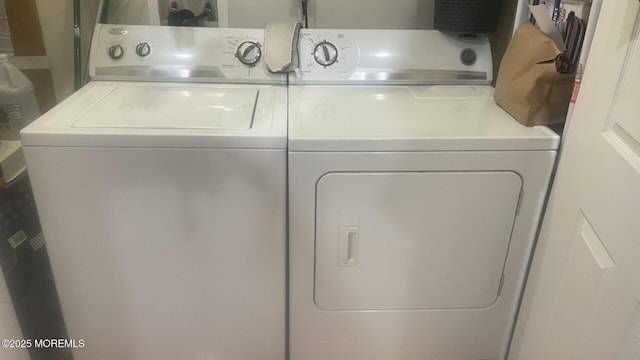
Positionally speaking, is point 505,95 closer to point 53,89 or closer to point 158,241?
point 158,241

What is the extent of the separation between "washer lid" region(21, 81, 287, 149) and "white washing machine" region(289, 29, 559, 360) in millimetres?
91

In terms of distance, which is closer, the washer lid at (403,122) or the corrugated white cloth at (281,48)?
the washer lid at (403,122)

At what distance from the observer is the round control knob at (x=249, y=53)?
5.49 feet

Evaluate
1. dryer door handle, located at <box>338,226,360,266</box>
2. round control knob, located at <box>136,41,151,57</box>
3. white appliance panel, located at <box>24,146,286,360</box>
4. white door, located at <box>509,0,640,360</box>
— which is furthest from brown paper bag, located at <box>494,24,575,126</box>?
round control knob, located at <box>136,41,151,57</box>

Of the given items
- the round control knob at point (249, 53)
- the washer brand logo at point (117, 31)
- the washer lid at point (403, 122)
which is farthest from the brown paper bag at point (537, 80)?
the washer brand logo at point (117, 31)

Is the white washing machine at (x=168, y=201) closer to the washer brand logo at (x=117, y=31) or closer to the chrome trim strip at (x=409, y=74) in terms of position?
the washer brand logo at (x=117, y=31)

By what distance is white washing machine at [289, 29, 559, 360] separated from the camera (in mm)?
1266

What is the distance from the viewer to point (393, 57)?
171 cm

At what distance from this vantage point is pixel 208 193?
129 centimetres

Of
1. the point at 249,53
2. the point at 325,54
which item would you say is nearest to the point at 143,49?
the point at 249,53

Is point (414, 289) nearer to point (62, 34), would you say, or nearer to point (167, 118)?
point (167, 118)

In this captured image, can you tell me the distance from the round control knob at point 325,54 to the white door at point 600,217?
2.65 ft

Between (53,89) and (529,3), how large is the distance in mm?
1803

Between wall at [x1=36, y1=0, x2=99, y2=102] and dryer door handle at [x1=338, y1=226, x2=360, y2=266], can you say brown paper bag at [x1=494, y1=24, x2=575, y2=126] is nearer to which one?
dryer door handle at [x1=338, y1=226, x2=360, y2=266]
